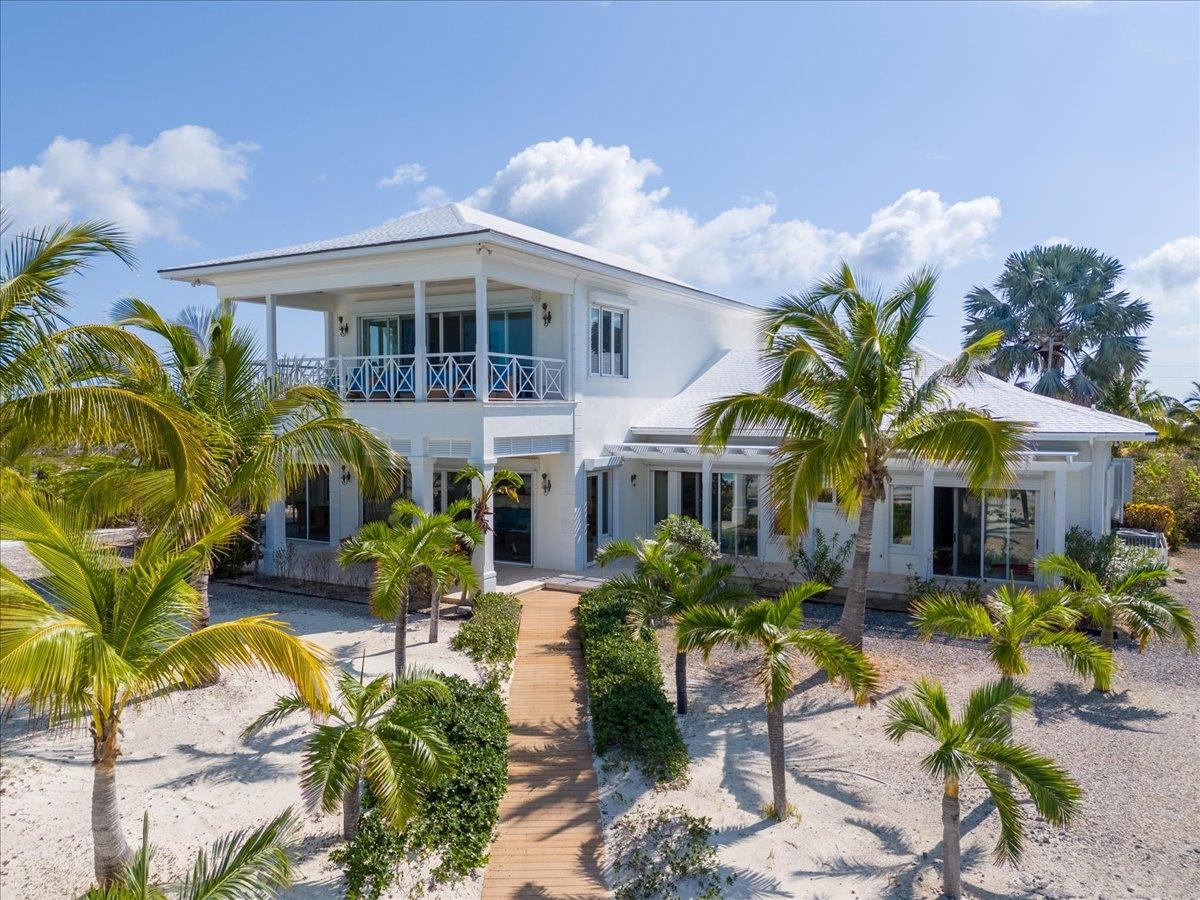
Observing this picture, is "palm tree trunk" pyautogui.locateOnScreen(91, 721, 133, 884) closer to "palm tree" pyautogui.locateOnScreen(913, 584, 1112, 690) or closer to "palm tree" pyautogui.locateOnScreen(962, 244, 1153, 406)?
"palm tree" pyautogui.locateOnScreen(913, 584, 1112, 690)

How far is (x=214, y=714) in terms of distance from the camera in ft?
34.4

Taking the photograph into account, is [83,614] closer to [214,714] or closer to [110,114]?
[214,714]

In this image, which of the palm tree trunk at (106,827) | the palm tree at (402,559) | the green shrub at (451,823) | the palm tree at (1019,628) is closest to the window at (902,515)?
the palm tree at (1019,628)

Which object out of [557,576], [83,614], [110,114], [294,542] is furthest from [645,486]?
[83,614]

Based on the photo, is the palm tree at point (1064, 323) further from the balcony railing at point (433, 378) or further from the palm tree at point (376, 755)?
the palm tree at point (376, 755)

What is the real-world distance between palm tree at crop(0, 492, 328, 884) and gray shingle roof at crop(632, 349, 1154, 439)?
368 inches

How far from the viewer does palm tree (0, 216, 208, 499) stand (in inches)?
291

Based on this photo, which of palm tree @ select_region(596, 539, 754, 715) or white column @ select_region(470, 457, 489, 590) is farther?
white column @ select_region(470, 457, 489, 590)

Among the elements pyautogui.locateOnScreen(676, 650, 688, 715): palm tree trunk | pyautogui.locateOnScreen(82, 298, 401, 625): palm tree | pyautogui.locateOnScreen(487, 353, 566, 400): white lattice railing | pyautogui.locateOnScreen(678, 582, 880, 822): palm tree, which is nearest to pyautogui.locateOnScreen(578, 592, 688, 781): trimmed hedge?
pyautogui.locateOnScreen(676, 650, 688, 715): palm tree trunk

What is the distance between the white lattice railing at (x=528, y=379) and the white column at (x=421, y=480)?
2.08 meters

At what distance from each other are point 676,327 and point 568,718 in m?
14.7

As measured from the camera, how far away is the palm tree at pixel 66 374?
291 inches

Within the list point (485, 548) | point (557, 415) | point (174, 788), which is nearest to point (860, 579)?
point (485, 548)

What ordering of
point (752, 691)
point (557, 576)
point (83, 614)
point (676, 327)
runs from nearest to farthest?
point (83, 614)
point (752, 691)
point (557, 576)
point (676, 327)
